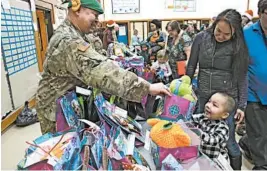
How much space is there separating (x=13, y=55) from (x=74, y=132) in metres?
2.96

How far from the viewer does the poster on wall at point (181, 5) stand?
8500 millimetres

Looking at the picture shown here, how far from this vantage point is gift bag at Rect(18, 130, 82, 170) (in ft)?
2.86

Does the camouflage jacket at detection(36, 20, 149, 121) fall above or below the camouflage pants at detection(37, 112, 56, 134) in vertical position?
above

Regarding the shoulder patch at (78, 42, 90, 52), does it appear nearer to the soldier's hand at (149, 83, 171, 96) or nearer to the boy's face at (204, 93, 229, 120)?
the soldier's hand at (149, 83, 171, 96)

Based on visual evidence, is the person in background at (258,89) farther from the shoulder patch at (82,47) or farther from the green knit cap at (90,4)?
the shoulder patch at (82,47)

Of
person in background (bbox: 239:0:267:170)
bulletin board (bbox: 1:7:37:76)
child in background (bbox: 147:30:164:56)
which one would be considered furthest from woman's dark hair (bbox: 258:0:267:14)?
child in background (bbox: 147:30:164:56)

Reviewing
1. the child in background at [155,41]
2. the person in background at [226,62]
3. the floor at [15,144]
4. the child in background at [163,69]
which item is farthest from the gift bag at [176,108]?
the child in background at [155,41]

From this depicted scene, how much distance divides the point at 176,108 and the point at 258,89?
1000mm

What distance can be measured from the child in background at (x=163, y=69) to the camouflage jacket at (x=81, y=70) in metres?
1.83

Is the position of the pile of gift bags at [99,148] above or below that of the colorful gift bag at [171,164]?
above

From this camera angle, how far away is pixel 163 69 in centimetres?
317

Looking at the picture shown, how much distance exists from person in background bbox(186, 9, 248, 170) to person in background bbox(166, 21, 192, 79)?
1154mm

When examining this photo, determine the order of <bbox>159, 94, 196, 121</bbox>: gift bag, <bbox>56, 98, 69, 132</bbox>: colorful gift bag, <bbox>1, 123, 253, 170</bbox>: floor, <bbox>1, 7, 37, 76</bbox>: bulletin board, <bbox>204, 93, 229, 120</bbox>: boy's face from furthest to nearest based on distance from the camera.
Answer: <bbox>1, 7, 37, 76</bbox>: bulletin board, <bbox>1, 123, 253, 170</bbox>: floor, <bbox>204, 93, 229, 120</bbox>: boy's face, <bbox>159, 94, 196, 121</bbox>: gift bag, <bbox>56, 98, 69, 132</bbox>: colorful gift bag

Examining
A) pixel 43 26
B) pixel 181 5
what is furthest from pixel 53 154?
pixel 181 5
